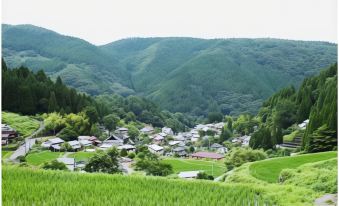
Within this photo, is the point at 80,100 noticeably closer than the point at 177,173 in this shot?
No

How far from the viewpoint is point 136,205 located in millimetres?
3516

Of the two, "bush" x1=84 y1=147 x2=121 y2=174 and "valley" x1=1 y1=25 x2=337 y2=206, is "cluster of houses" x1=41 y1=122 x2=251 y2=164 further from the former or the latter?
"bush" x1=84 y1=147 x2=121 y2=174

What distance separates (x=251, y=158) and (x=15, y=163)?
10.0 ft

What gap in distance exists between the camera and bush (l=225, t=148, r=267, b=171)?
502cm

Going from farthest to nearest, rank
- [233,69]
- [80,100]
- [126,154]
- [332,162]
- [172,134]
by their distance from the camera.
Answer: [233,69], [172,134], [80,100], [126,154], [332,162]

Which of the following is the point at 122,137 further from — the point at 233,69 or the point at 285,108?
the point at 233,69

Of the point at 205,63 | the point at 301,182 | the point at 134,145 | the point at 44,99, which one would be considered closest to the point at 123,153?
the point at 134,145

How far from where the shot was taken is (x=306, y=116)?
5.38 metres

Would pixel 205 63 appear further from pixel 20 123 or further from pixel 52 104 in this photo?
pixel 20 123

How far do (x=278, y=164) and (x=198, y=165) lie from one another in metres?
1.07

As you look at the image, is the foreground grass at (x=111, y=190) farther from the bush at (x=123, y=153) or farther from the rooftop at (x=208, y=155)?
the rooftop at (x=208, y=155)

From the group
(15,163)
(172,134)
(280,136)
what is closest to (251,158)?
(280,136)

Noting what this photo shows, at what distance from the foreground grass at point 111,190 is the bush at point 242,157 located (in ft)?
2.93

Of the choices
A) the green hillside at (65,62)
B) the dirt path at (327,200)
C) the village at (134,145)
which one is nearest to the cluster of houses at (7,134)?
the village at (134,145)
